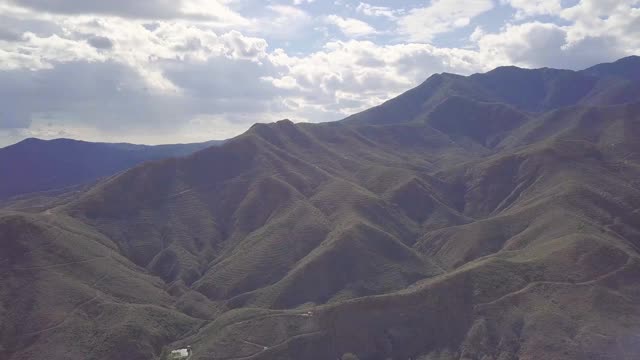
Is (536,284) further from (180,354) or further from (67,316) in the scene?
(67,316)

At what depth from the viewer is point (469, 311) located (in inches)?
6309

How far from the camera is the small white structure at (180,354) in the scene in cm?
15309

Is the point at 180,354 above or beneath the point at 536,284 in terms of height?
beneath

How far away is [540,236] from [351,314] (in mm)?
73375

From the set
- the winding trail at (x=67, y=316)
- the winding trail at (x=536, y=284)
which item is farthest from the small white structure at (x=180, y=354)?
the winding trail at (x=536, y=284)

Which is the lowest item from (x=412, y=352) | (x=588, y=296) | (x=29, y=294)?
(x=412, y=352)

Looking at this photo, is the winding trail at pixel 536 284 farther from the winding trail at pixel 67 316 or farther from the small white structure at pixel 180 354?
the winding trail at pixel 67 316

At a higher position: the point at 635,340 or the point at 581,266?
the point at 581,266

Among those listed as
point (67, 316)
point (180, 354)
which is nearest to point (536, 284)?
point (180, 354)

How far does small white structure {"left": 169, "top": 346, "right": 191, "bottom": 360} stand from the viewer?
15309cm

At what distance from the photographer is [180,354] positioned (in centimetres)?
15612

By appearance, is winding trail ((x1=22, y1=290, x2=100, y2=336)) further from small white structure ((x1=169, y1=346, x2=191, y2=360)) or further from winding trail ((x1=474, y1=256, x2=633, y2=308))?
winding trail ((x1=474, y1=256, x2=633, y2=308))

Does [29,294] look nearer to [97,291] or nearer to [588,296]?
[97,291]

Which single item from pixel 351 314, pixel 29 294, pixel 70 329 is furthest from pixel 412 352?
pixel 29 294
